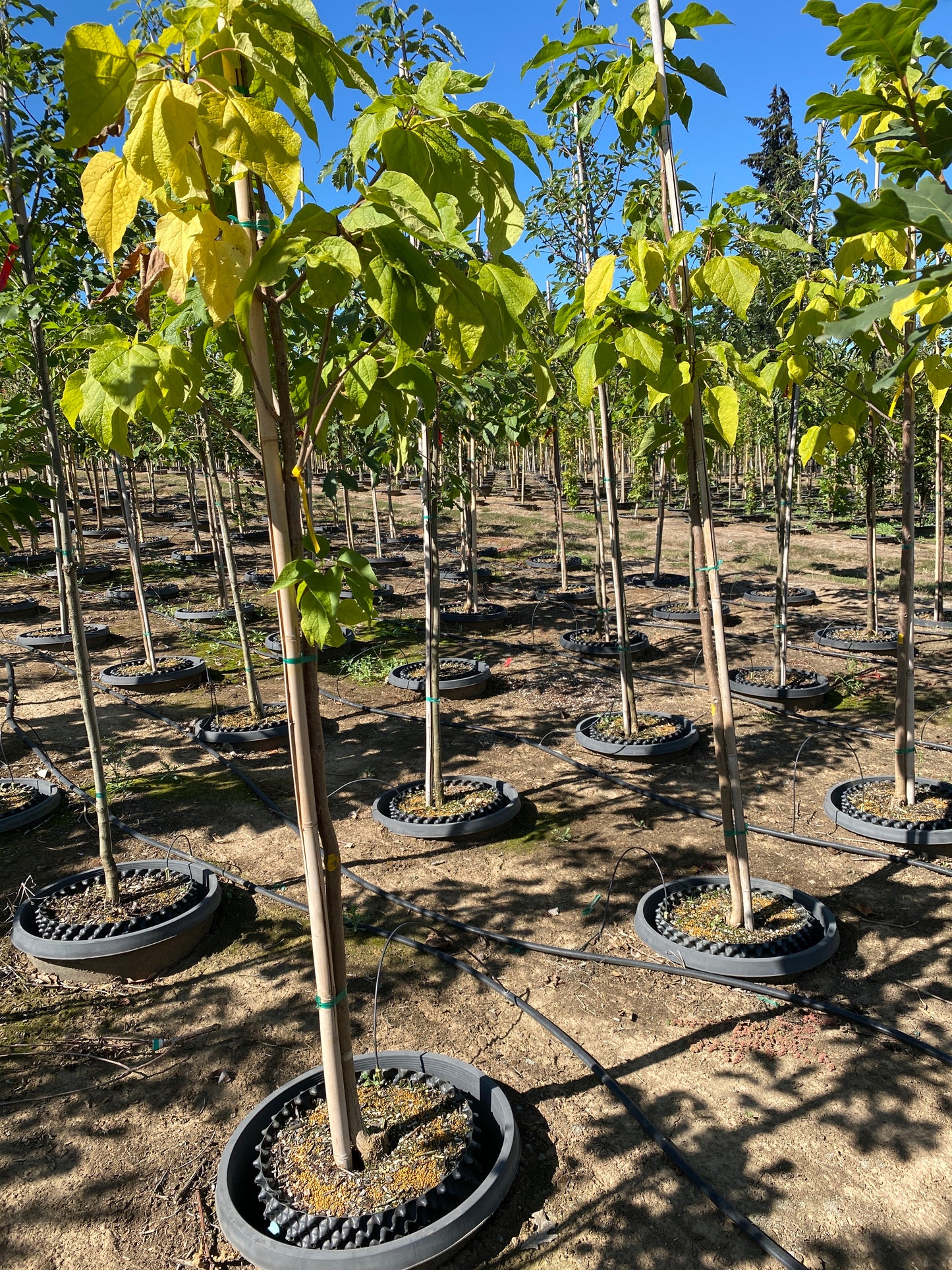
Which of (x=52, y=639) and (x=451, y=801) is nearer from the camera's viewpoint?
(x=451, y=801)

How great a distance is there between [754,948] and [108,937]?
267 centimetres

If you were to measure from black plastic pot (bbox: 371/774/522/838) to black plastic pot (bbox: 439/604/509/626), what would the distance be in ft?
15.1

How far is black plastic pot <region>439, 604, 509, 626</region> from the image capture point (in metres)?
9.52

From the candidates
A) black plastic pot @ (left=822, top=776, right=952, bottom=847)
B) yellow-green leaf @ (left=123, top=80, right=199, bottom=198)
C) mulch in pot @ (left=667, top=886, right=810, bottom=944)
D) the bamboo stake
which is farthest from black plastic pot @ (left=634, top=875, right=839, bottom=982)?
yellow-green leaf @ (left=123, top=80, right=199, bottom=198)

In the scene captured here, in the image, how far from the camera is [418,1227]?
82.6 inches

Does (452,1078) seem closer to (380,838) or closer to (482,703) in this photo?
(380,838)

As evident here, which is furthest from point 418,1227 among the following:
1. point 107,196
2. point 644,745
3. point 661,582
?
point 661,582

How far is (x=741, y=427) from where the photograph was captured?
906 inches

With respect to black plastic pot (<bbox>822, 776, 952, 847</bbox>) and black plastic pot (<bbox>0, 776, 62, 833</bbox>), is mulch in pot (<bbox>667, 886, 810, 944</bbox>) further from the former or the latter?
black plastic pot (<bbox>0, 776, 62, 833</bbox>)

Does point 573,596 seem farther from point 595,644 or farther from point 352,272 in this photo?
point 352,272

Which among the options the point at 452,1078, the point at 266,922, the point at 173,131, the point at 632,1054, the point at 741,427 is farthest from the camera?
the point at 741,427

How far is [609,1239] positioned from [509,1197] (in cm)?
30

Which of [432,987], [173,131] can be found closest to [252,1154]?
[432,987]

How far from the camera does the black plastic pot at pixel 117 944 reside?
10.8 ft
